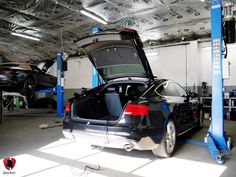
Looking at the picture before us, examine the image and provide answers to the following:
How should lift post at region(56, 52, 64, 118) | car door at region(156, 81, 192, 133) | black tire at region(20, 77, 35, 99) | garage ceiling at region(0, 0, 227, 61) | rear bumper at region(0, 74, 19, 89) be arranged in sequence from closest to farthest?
car door at region(156, 81, 192, 133) → garage ceiling at region(0, 0, 227, 61) → rear bumper at region(0, 74, 19, 89) → black tire at region(20, 77, 35, 99) → lift post at region(56, 52, 64, 118)

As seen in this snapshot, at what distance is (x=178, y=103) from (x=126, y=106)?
130 centimetres

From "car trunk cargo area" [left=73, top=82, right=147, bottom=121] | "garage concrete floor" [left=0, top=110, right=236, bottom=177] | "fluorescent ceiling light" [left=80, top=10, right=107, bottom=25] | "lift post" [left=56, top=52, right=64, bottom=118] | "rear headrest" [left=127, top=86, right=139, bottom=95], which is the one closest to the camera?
"garage concrete floor" [left=0, top=110, right=236, bottom=177]

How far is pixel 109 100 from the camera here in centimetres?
378

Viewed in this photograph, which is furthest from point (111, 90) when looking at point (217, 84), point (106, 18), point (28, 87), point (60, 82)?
point (60, 82)

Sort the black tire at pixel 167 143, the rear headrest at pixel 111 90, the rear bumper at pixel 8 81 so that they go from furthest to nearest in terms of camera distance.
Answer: the rear bumper at pixel 8 81
the rear headrest at pixel 111 90
the black tire at pixel 167 143

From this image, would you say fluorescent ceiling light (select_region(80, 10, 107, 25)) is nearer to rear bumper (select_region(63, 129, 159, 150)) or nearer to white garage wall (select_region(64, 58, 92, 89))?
rear bumper (select_region(63, 129, 159, 150))

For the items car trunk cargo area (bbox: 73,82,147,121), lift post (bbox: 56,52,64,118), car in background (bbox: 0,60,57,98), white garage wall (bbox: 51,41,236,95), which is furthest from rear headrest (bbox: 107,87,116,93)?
white garage wall (bbox: 51,41,236,95)

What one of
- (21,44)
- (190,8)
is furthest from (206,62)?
(21,44)

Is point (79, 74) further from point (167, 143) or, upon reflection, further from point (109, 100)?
point (167, 143)

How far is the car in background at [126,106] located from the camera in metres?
2.64

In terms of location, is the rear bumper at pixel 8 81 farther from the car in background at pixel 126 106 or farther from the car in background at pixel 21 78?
the car in background at pixel 126 106

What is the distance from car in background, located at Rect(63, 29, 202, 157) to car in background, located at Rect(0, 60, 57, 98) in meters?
3.79

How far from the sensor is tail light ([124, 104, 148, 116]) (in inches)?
103

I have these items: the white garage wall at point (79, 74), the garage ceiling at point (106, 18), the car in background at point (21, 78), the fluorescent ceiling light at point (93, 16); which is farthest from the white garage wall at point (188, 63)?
the car in background at point (21, 78)
